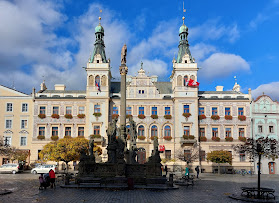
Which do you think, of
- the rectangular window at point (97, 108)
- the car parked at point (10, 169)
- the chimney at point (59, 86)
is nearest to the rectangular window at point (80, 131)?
the rectangular window at point (97, 108)

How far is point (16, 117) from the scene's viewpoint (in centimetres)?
5300

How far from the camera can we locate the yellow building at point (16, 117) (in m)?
52.3

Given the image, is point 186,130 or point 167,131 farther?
point 167,131

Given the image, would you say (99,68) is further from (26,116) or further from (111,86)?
(26,116)

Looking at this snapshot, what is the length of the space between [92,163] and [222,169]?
30283 millimetres

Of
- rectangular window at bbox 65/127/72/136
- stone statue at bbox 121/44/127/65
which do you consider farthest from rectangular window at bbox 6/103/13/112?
stone statue at bbox 121/44/127/65

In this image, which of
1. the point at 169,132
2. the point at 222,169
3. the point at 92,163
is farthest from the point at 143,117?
the point at 92,163

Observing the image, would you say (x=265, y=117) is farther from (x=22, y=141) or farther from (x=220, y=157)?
(x=22, y=141)

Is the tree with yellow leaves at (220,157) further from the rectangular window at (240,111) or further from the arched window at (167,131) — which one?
the rectangular window at (240,111)

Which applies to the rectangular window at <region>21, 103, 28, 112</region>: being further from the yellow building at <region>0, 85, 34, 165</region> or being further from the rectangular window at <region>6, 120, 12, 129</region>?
the rectangular window at <region>6, 120, 12, 129</region>

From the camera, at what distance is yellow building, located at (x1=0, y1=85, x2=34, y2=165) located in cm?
5234

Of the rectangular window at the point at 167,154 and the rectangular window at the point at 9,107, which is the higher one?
the rectangular window at the point at 9,107

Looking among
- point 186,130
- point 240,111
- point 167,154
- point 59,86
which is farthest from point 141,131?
point 59,86

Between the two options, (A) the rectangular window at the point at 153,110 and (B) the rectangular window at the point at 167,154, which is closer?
(B) the rectangular window at the point at 167,154
